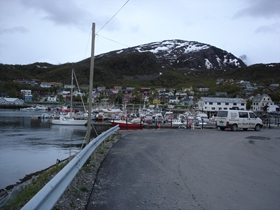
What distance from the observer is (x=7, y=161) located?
16656 millimetres

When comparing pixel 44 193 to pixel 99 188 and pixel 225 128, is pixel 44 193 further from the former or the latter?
pixel 225 128

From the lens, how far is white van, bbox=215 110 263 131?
22656 mm

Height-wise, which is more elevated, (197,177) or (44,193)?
(44,193)

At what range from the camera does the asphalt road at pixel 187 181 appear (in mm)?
5188

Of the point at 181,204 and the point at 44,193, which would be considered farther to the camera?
the point at 181,204

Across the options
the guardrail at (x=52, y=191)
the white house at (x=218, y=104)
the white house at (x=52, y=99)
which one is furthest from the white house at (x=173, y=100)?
the guardrail at (x=52, y=191)

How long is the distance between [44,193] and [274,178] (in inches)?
234

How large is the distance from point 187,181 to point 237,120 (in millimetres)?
17422

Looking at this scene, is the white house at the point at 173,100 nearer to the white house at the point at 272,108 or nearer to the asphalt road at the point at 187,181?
the white house at the point at 272,108

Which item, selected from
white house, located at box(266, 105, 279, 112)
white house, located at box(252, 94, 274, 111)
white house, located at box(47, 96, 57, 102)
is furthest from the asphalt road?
white house, located at box(47, 96, 57, 102)

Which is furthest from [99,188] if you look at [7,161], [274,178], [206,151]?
[7,161]

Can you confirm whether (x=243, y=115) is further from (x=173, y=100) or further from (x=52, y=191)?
(x=173, y=100)

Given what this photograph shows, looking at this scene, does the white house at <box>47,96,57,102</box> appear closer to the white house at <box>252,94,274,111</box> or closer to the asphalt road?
the white house at <box>252,94,274,111</box>

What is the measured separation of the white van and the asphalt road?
12.0 m
